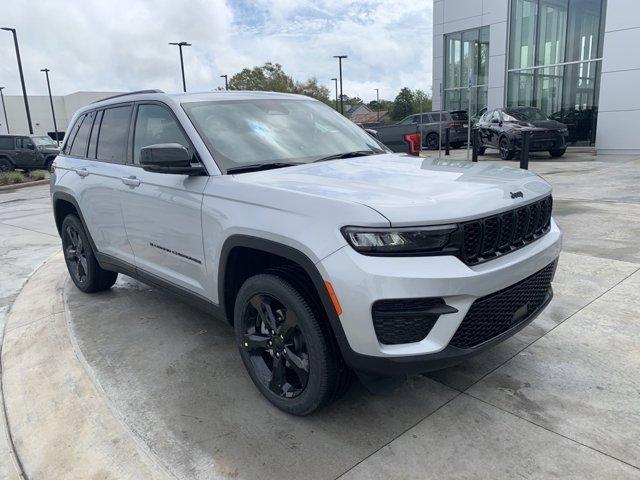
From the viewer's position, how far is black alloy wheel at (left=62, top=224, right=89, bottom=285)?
500 centimetres

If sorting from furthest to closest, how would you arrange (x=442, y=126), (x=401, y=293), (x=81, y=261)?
1. (x=442, y=126)
2. (x=81, y=261)
3. (x=401, y=293)

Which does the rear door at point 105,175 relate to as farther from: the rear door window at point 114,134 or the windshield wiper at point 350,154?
the windshield wiper at point 350,154

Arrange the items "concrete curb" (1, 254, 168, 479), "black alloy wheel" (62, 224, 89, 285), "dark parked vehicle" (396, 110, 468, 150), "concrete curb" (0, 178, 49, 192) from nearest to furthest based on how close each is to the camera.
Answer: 1. "concrete curb" (1, 254, 168, 479)
2. "black alloy wheel" (62, 224, 89, 285)
3. "concrete curb" (0, 178, 49, 192)
4. "dark parked vehicle" (396, 110, 468, 150)

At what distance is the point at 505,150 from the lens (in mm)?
16016

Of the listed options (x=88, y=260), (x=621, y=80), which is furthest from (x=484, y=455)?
(x=621, y=80)

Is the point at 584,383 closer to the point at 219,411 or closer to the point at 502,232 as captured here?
the point at 502,232

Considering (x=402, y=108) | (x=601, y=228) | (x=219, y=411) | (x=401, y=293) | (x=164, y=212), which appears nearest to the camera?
(x=401, y=293)

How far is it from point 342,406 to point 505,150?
1472 cm

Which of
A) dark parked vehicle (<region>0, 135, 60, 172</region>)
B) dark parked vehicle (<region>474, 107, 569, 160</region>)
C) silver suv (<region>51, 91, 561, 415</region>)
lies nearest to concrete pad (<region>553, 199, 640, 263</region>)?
silver suv (<region>51, 91, 561, 415</region>)

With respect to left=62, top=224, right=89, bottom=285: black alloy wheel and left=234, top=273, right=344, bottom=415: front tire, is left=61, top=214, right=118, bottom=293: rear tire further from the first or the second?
left=234, top=273, right=344, bottom=415: front tire

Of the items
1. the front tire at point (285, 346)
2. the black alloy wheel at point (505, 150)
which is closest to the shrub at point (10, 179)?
the black alloy wheel at point (505, 150)

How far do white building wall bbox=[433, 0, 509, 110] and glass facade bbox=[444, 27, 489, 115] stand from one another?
288 millimetres

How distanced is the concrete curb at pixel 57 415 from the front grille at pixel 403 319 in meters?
1.25

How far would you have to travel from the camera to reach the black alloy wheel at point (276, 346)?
2717 millimetres
